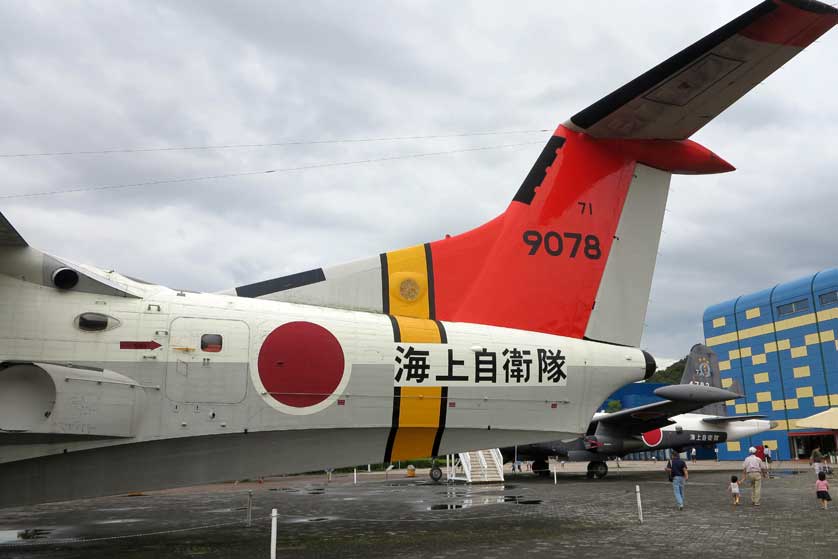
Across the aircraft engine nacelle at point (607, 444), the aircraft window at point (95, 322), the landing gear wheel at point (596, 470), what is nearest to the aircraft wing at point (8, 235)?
the aircraft window at point (95, 322)

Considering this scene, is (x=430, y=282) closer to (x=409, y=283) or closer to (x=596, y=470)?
(x=409, y=283)

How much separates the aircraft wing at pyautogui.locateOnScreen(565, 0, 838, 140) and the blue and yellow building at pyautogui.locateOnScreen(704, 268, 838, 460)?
1356 inches

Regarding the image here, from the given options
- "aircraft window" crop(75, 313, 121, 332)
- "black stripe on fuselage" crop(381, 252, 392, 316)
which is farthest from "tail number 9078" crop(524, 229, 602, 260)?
"aircraft window" crop(75, 313, 121, 332)

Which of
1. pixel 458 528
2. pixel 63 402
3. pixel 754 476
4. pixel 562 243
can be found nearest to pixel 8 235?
pixel 63 402

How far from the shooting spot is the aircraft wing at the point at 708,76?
7.09 meters

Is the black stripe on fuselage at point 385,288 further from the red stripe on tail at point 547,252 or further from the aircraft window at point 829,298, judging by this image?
the aircraft window at point 829,298

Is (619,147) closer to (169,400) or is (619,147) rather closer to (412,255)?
(412,255)

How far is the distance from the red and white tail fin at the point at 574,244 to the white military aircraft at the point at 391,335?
1.1 inches

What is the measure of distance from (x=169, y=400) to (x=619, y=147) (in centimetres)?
801

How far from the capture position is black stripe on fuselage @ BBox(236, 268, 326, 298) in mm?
8625

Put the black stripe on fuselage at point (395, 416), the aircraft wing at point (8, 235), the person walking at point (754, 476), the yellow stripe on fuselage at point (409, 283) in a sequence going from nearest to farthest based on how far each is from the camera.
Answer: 1. the aircraft wing at point (8, 235)
2. the black stripe on fuselage at point (395, 416)
3. the yellow stripe on fuselage at point (409, 283)
4. the person walking at point (754, 476)

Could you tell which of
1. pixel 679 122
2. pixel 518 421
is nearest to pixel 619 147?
pixel 679 122

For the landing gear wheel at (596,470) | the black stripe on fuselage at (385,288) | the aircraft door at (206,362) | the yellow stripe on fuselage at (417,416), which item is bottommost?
the landing gear wheel at (596,470)

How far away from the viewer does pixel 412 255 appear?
30.0 feet
